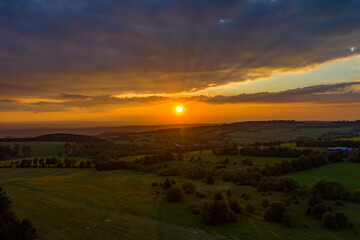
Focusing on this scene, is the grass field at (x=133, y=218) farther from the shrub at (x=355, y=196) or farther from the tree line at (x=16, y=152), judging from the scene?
the tree line at (x=16, y=152)

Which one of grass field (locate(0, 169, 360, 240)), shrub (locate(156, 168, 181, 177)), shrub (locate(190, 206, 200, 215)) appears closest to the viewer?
grass field (locate(0, 169, 360, 240))

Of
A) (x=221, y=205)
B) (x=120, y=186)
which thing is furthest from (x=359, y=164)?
(x=120, y=186)

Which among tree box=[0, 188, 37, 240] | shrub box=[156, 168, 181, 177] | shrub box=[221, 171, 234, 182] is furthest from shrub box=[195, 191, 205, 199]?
tree box=[0, 188, 37, 240]

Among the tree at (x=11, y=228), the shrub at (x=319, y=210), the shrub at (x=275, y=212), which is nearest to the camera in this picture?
the tree at (x=11, y=228)

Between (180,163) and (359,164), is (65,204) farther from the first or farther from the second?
(359,164)

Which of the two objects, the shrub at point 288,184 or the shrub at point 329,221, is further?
the shrub at point 288,184

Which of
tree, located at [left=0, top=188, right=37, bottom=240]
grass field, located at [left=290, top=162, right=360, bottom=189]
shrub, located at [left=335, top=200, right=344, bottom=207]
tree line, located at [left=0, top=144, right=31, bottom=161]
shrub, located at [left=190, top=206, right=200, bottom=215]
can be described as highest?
tree, located at [left=0, top=188, right=37, bottom=240]

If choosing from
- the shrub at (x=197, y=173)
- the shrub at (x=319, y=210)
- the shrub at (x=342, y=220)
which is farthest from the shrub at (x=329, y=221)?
the shrub at (x=197, y=173)

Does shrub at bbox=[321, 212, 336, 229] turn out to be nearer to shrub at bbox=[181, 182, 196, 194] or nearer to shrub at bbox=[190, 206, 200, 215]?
shrub at bbox=[190, 206, 200, 215]
